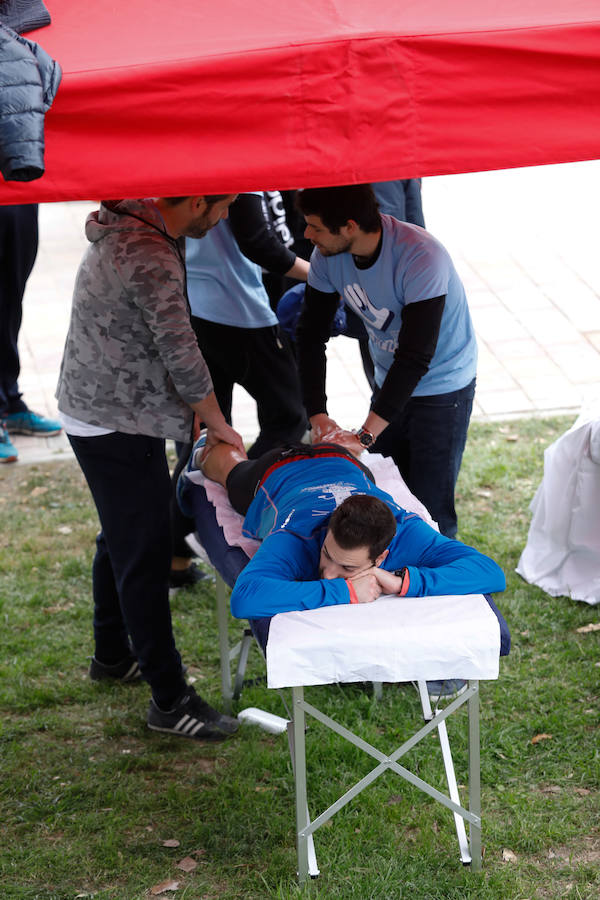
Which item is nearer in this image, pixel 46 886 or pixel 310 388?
pixel 46 886

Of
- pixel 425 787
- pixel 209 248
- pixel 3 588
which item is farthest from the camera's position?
pixel 3 588

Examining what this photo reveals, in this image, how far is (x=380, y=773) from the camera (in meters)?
2.72

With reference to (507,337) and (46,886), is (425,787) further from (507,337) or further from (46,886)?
(507,337)

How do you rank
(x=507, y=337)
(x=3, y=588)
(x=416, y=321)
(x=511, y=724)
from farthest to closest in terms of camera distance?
(x=507, y=337) < (x=3, y=588) < (x=511, y=724) < (x=416, y=321)

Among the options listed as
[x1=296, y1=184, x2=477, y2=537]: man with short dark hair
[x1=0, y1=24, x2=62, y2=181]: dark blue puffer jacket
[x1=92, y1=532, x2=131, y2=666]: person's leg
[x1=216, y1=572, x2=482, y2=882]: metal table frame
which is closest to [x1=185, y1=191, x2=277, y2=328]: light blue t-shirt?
[x1=296, y1=184, x2=477, y2=537]: man with short dark hair

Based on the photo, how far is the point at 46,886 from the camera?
2.86 meters

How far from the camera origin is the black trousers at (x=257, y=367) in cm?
405

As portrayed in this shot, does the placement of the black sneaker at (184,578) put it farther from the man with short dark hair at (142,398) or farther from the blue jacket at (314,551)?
the blue jacket at (314,551)

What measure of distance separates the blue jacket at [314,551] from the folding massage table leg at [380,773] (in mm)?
247

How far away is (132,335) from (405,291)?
2.76 ft

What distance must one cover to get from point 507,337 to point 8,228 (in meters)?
3.18

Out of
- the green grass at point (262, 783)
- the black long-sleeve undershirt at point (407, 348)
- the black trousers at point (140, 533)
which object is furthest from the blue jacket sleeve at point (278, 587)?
the green grass at point (262, 783)


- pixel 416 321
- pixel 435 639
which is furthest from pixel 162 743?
pixel 416 321

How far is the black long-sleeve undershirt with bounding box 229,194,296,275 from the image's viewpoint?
12.3 feet
